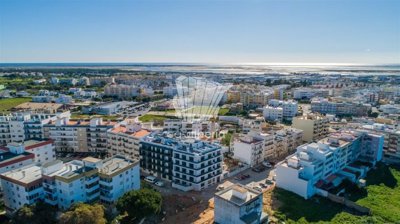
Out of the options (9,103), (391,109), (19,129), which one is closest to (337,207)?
(19,129)

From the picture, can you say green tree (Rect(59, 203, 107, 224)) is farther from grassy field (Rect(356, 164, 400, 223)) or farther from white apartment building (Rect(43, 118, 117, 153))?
grassy field (Rect(356, 164, 400, 223))

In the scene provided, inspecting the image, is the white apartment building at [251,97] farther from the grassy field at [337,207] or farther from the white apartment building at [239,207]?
the white apartment building at [239,207]

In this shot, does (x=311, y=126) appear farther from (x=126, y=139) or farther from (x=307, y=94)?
(x=307, y=94)

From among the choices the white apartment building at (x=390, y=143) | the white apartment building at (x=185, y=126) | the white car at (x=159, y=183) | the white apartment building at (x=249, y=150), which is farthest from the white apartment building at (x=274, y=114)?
the white car at (x=159, y=183)

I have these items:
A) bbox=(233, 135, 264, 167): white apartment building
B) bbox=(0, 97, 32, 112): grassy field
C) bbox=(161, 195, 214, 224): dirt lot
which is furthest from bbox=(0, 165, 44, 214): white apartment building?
bbox=(0, 97, 32, 112): grassy field

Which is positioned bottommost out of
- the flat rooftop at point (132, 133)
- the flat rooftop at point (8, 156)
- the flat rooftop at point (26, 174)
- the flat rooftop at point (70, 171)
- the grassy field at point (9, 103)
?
the grassy field at point (9, 103)

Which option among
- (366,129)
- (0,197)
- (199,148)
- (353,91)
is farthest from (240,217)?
(353,91)
